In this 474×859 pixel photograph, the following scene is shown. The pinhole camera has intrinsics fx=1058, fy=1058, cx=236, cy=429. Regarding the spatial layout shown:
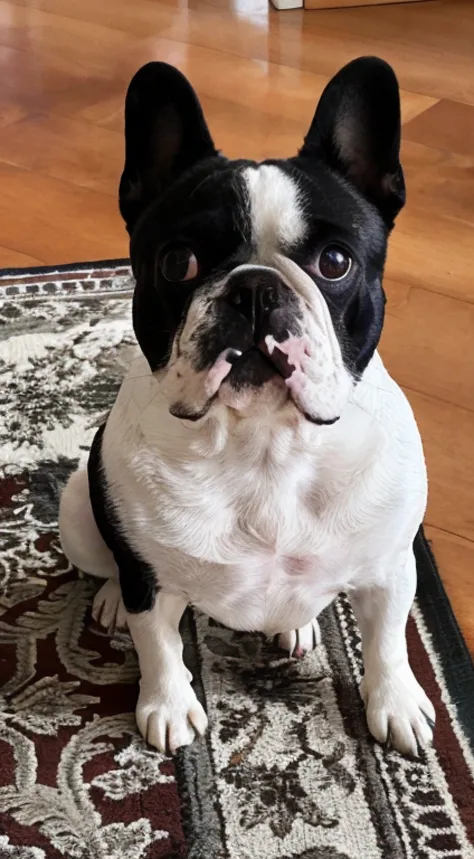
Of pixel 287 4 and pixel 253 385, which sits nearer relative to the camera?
pixel 253 385

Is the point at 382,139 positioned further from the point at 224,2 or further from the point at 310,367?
the point at 224,2

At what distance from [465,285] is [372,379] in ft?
3.43

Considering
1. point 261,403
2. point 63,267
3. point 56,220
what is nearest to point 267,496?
point 261,403

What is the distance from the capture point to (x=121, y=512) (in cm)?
110

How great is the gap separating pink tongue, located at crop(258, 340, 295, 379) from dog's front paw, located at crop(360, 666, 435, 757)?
0.49 m

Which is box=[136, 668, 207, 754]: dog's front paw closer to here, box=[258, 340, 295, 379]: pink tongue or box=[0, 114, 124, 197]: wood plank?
box=[258, 340, 295, 379]: pink tongue

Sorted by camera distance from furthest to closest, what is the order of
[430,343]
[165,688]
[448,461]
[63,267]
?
[63,267]
[430,343]
[448,461]
[165,688]

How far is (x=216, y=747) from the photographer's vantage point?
1256 millimetres

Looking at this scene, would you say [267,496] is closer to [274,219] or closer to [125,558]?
[125,558]

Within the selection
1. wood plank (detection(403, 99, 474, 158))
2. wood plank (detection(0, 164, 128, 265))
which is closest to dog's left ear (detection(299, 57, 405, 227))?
wood plank (detection(0, 164, 128, 265))

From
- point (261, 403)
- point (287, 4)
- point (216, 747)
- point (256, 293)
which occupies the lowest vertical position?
point (216, 747)

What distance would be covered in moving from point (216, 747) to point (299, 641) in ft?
0.59

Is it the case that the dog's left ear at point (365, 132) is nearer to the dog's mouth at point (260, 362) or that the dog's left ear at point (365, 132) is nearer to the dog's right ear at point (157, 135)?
the dog's right ear at point (157, 135)

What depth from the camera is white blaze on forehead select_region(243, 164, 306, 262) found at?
→ 3.07ft
